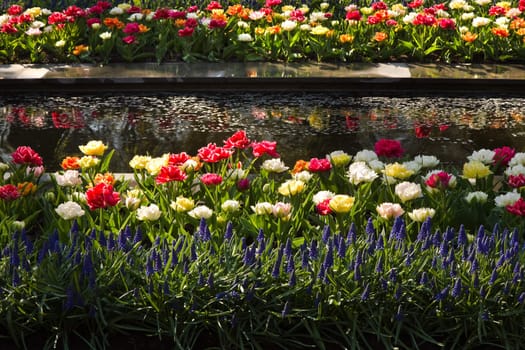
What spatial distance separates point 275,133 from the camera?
6.90m

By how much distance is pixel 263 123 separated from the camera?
7207mm

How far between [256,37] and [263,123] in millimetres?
2373

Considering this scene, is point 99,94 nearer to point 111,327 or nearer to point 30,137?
point 30,137

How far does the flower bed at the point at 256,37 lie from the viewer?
353 inches

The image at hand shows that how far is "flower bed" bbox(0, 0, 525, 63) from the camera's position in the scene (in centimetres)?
897

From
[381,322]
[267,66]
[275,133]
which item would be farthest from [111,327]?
[267,66]

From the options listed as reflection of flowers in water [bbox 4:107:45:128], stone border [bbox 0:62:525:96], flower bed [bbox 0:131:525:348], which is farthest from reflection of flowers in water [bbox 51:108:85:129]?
flower bed [bbox 0:131:525:348]

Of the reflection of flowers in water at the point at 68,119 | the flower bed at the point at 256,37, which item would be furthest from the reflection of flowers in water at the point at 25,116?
the flower bed at the point at 256,37

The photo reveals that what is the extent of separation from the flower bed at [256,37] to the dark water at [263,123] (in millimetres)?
998

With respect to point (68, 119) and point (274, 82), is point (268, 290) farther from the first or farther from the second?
point (274, 82)

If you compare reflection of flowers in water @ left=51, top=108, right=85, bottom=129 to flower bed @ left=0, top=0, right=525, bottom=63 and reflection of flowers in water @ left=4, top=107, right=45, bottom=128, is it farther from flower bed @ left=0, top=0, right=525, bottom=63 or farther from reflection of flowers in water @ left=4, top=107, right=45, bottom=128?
flower bed @ left=0, top=0, right=525, bottom=63

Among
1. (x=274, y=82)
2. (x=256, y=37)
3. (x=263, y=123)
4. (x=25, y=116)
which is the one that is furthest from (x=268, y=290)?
(x=256, y=37)

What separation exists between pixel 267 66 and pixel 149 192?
4.39m

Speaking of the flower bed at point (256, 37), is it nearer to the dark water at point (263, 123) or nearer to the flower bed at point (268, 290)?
the dark water at point (263, 123)
